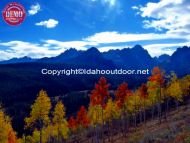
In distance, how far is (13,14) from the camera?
2406 cm

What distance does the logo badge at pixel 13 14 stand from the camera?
23406 millimetres

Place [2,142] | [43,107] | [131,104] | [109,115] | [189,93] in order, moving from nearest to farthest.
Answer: [2,142] < [43,107] < [109,115] < [131,104] < [189,93]

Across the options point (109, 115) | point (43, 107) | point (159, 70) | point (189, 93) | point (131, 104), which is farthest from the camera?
point (189, 93)

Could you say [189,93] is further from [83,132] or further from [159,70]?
[159,70]

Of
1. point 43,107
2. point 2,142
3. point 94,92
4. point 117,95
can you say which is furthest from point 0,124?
point 117,95

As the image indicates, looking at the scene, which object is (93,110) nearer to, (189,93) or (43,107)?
(43,107)

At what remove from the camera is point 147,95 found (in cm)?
9281

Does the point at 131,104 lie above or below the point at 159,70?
below

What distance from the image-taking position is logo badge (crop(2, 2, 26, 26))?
922 inches

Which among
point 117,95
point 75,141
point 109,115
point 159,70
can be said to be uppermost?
point 159,70

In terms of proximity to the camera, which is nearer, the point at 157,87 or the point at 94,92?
the point at 94,92

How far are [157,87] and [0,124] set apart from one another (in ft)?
127

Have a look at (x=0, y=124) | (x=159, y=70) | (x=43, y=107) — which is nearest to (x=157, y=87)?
(x=159, y=70)

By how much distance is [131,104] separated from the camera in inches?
3767
